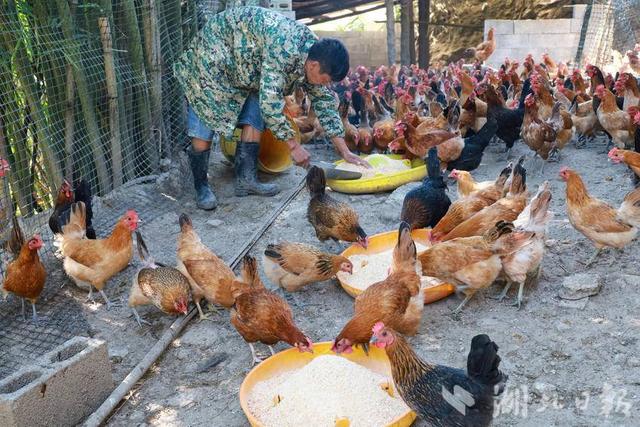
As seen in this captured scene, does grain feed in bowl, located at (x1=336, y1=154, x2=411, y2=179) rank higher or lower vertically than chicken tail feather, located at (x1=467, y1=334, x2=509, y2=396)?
lower

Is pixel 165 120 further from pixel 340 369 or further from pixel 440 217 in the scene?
pixel 340 369

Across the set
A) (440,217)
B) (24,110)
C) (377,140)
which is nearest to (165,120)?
(24,110)

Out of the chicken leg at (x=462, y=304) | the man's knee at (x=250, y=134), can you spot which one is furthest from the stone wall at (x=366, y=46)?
the chicken leg at (x=462, y=304)

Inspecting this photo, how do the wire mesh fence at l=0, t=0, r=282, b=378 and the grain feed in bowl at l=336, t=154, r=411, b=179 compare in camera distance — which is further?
the grain feed in bowl at l=336, t=154, r=411, b=179

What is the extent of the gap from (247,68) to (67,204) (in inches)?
75.6

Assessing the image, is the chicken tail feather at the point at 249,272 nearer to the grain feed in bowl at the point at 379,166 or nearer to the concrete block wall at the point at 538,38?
the grain feed in bowl at the point at 379,166

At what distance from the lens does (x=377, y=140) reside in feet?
23.6

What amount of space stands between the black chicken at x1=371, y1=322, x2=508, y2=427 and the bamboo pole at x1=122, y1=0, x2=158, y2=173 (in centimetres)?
436

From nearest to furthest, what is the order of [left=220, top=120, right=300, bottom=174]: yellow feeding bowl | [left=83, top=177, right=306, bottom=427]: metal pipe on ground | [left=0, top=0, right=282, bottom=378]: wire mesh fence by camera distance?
Result: [left=83, top=177, right=306, bottom=427]: metal pipe on ground, [left=0, top=0, right=282, bottom=378]: wire mesh fence, [left=220, top=120, right=300, bottom=174]: yellow feeding bowl

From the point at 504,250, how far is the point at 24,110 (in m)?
4.01

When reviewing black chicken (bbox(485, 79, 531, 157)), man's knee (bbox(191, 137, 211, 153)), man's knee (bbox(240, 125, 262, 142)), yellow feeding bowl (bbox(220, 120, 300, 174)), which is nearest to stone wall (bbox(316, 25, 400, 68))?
black chicken (bbox(485, 79, 531, 157))

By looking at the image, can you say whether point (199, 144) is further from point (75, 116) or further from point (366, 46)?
point (366, 46)

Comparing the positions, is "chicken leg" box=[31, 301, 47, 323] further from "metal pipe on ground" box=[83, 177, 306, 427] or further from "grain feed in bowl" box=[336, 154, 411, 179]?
"grain feed in bowl" box=[336, 154, 411, 179]

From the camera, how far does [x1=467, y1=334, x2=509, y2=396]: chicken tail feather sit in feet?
7.27
